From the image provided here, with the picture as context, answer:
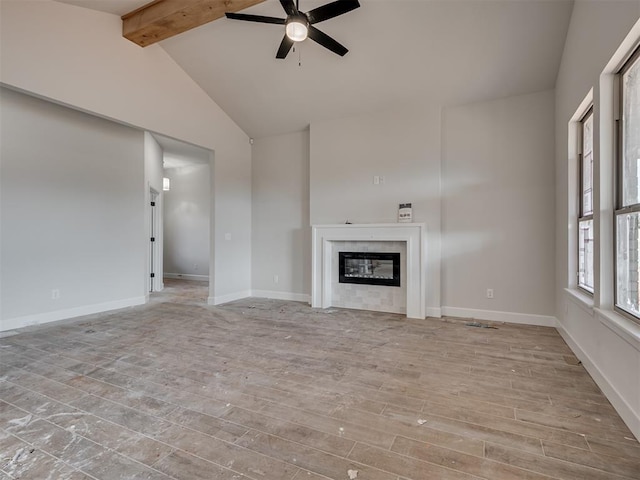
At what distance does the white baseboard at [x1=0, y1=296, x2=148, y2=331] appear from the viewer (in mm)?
4000

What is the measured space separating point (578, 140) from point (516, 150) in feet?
3.07

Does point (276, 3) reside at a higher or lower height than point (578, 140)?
higher

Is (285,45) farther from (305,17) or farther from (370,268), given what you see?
(370,268)

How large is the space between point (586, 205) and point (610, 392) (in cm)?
180

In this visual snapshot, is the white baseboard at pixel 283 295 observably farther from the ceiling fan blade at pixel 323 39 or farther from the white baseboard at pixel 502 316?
the ceiling fan blade at pixel 323 39

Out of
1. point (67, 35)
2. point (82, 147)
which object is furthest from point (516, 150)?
point (82, 147)

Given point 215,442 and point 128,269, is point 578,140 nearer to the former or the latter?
point 215,442

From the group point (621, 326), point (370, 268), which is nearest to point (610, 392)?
point (621, 326)

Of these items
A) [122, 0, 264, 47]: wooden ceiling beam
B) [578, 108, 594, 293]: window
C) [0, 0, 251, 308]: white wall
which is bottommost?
[578, 108, 594, 293]: window

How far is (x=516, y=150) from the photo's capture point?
4258mm

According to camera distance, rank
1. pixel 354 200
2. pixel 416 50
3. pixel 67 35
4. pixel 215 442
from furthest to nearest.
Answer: pixel 354 200
pixel 416 50
pixel 67 35
pixel 215 442

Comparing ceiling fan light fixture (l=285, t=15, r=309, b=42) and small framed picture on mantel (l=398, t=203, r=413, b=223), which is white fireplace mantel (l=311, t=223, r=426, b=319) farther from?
ceiling fan light fixture (l=285, t=15, r=309, b=42)

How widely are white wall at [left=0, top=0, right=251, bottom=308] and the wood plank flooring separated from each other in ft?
8.17

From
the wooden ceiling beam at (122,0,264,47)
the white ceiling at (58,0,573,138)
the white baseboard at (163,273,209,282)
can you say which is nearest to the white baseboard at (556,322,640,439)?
the white ceiling at (58,0,573,138)
